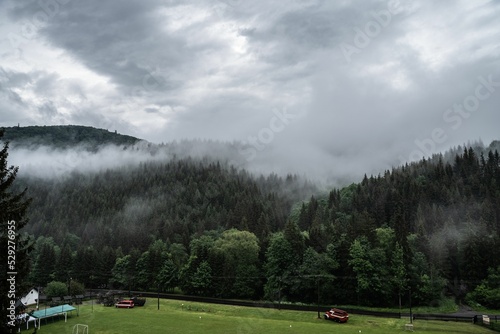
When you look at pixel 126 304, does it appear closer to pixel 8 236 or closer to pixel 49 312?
pixel 49 312

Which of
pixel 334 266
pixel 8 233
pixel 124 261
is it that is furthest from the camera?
pixel 124 261

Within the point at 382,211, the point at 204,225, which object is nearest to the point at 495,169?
the point at 382,211

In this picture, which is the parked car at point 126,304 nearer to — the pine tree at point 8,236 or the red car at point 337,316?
the red car at point 337,316

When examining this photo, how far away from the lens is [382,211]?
159 m

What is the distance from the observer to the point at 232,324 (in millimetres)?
57688

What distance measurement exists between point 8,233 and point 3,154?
686 centimetres

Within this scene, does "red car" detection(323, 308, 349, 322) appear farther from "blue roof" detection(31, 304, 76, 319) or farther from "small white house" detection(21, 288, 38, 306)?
"small white house" detection(21, 288, 38, 306)

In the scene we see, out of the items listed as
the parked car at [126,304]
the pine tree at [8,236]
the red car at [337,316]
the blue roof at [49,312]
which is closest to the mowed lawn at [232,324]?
the red car at [337,316]

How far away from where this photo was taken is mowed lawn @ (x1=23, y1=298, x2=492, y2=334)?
176 feet

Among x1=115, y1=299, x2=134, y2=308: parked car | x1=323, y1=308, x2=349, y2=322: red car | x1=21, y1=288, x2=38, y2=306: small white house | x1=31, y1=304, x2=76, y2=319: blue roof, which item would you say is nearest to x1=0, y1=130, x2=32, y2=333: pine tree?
x1=31, y1=304, x2=76, y2=319: blue roof

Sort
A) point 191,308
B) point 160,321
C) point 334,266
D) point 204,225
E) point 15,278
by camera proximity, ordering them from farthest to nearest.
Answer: point 204,225
point 334,266
point 191,308
point 160,321
point 15,278

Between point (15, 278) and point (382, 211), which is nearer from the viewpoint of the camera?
point (15, 278)

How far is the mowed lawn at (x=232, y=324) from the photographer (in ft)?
176

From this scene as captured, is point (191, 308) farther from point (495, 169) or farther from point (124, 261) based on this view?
point (495, 169)
